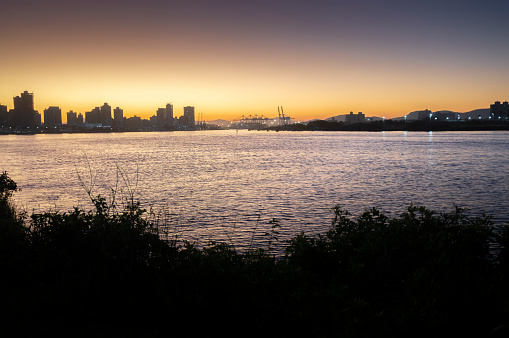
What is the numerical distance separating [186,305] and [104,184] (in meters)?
33.6

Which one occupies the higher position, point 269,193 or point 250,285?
point 250,285

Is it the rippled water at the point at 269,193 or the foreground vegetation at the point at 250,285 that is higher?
the foreground vegetation at the point at 250,285

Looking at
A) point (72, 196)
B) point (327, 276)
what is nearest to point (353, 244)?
point (327, 276)

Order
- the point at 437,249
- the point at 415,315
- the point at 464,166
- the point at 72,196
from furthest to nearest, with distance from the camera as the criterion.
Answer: the point at 464,166
the point at 72,196
the point at 437,249
the point at 415,315

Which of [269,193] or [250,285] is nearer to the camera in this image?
[250,285]

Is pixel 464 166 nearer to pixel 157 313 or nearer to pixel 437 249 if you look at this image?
pixel 437 249

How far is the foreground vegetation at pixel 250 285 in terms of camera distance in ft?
20.9

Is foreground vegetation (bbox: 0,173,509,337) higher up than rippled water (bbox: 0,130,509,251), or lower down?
higher up

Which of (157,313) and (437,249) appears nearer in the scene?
(157,313)

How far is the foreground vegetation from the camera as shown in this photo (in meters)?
6.36

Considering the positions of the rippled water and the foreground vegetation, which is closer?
the foreground vegetation

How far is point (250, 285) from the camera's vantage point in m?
7.17

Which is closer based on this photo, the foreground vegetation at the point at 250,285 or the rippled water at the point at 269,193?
the foreground vegetation at the point at 250,285

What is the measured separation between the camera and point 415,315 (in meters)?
6.08
